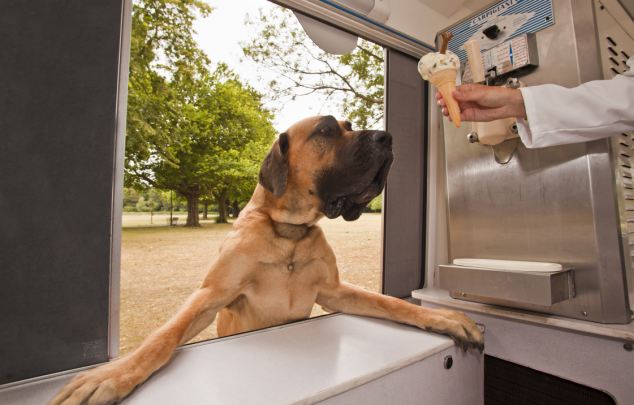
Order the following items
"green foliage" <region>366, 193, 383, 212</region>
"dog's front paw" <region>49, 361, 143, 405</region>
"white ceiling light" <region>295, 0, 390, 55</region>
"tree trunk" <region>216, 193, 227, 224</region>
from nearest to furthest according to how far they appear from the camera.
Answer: "dog's front paw" <region>49, 361, 143, 405</region> → "white ceiling light" <region>295, 0, 390, 55</region> → "tree trunk" <region>216, 193, 227, 224</region> → "green foliage" <region>366, 193, 383, 212</region>

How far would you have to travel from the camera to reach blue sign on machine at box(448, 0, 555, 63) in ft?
3.54

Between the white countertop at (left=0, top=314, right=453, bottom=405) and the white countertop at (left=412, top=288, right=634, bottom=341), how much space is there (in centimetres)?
35

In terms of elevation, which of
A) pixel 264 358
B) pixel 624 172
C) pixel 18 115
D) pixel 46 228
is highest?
pixel 18 115

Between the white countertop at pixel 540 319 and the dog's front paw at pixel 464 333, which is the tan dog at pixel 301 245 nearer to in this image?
the dog's front paw at pixel 464 333

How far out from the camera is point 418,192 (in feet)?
5.93

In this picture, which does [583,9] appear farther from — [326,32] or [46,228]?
[46,228]

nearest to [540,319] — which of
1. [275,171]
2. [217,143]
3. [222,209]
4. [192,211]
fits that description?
[275,171]

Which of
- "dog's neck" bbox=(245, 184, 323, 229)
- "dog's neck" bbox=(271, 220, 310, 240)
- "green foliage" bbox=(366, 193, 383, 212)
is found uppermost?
"green foliage" bbox=(366, 193, 383, 212)

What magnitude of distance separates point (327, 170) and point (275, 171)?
184 millimetres

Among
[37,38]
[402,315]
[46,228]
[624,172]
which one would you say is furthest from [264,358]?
[624,172]

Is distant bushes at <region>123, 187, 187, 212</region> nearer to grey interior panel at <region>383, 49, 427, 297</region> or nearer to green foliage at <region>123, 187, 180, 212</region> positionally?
green foliage at <region>123, 187, 180, 212</region>

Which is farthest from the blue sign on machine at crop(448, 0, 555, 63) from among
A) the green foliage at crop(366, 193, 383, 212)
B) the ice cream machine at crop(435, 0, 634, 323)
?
the green foliage at crop(366, 193, 383, 212)

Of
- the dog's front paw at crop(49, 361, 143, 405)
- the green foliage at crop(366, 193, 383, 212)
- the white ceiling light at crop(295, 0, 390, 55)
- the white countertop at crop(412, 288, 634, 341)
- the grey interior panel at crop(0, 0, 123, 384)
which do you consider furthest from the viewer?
the green foliage at crop(366, 193, 383, 212)

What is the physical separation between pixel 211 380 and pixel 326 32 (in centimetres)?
142
